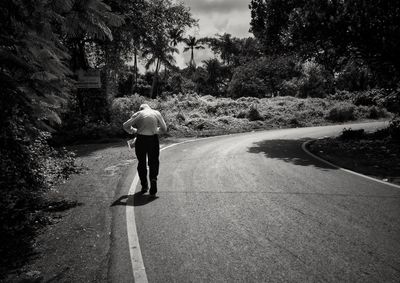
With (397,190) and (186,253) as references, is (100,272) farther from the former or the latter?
(397,190)

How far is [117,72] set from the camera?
22.6 m

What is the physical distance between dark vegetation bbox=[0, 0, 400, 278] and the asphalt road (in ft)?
7.19

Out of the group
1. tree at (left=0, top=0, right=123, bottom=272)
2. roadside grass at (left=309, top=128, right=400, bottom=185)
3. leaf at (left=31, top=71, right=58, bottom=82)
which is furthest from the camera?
roadside grass at (left=309, top=128, right=400, bottom=185)

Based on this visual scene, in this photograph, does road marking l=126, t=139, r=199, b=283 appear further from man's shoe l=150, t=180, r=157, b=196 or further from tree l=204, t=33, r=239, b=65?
tree l=204, t=33, r=239, b=65

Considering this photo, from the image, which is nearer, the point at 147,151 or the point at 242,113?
the point at 147,151

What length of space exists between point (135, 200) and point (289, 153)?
8110 mm

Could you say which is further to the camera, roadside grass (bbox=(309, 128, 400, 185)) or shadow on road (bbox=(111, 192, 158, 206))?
roadside grass (bbox=(309, 128, 400, 185))

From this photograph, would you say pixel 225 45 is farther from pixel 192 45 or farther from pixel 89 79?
pixel 89 79

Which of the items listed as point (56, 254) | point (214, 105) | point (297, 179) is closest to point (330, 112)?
point (214, 105)

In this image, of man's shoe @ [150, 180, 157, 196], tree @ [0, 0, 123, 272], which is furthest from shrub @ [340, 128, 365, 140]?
tree @ [0, 0, 123, 272]

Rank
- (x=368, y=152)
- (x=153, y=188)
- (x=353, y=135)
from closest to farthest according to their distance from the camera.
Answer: (x=153, y=188)
(x=368, y=152)
(x=353, y=135)

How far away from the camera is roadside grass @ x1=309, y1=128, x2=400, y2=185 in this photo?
987 cm

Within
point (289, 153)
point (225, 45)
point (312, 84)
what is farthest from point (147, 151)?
point (225, 45)

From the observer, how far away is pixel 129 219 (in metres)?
5.82
